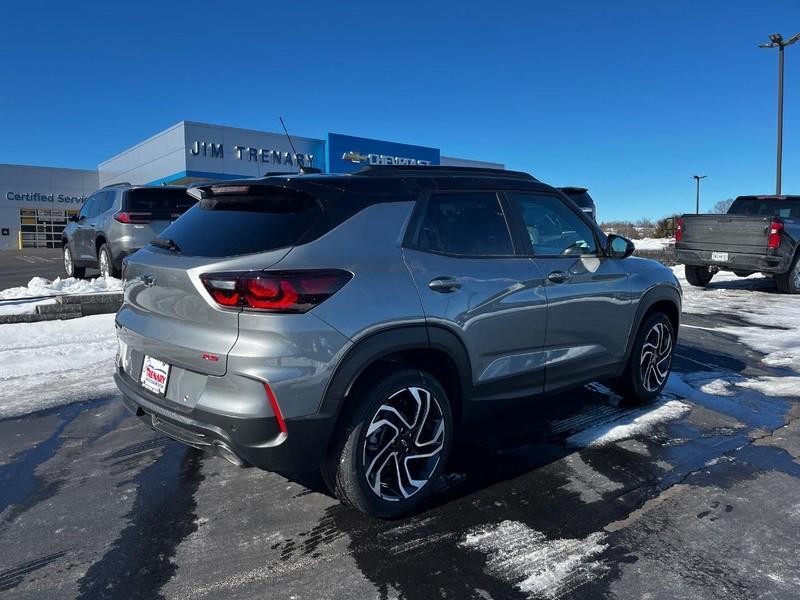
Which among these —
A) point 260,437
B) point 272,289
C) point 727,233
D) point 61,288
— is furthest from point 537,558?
point 727,233

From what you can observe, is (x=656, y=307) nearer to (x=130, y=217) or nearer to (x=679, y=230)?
(x=130, y=217)

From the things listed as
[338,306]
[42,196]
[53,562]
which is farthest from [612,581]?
[42,196]

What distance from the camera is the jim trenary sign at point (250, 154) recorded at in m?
26.2

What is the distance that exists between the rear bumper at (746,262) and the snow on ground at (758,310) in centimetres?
59

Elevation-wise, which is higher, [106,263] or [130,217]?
[130,217]

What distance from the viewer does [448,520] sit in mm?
3084

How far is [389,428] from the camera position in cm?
305

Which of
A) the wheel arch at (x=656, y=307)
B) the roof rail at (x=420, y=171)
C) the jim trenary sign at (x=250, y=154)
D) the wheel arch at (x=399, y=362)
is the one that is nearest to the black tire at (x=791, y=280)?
the wheel arch at (x=656, y=307)

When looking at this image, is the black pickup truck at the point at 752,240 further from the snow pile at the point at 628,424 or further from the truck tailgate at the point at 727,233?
the snow pile at the point at 628,424

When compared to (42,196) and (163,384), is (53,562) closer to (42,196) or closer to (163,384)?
(163,384)

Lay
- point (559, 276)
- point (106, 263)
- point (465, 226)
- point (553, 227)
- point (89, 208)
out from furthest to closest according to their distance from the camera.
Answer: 1. point (89, 208)
2. point (106, 263)
3. point (553, 227)
4. point (559, 276)
5. point (465, 226)

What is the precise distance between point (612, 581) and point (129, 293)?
2863 millimetres

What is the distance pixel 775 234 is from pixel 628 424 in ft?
29.9

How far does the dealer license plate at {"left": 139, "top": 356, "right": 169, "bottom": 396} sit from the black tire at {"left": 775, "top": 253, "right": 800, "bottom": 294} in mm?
12749
